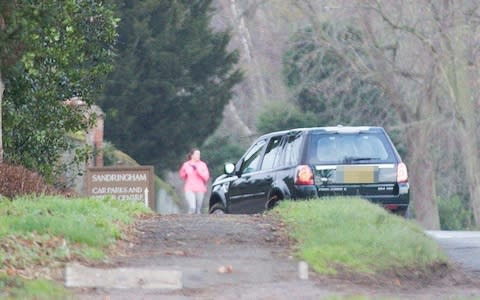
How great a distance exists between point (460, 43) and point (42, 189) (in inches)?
857

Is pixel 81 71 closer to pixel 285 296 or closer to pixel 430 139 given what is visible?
pixel 285 296

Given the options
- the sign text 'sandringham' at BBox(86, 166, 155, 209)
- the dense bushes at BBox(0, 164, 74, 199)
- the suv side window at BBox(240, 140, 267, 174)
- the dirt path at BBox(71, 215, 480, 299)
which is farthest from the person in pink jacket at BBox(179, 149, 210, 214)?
the dirt path at BBox(71, 215, 480, 299)

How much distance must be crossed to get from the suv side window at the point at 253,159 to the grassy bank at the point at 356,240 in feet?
11.2

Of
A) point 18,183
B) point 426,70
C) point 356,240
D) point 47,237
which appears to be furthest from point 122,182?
point 426,70

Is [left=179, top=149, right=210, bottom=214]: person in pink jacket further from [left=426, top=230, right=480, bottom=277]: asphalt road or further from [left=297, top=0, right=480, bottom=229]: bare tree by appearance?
[left=297, top=0, right=480, bottom=229]: bare tree

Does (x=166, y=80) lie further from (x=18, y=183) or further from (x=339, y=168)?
(x=339, y=168)

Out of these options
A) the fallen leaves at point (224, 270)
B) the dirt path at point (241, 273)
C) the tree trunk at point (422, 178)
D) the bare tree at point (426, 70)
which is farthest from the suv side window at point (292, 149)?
the tree trunk at point (422, 178)

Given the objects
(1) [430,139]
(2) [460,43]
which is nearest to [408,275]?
(2) [460,43]

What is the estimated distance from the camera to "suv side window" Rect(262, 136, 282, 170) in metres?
18.8

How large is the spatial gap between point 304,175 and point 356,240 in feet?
14.9

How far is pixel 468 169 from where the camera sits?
1537 inches

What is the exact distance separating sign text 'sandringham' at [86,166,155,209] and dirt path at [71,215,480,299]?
811cm

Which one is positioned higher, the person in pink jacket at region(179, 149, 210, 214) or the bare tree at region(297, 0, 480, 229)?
the bare tree at region(297, 0, 480, 229)

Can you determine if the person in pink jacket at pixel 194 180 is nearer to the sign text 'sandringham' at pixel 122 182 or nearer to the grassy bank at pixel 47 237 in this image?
the sign text 'sandringham' at pixel 122 182
